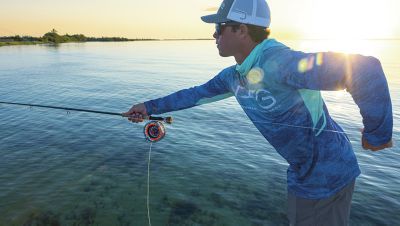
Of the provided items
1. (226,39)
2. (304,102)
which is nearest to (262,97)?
(304,102)

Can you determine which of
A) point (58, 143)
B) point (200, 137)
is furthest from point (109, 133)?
point (200, 137)

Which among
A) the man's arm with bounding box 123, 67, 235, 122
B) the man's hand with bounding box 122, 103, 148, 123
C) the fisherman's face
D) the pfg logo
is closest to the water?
the man's hand with bounding box 122, 103, 148, 123

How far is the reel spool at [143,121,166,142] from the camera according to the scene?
22.5ft

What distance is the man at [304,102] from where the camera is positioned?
254cm

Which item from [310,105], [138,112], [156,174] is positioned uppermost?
[310,105]

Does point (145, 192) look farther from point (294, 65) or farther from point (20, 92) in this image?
point (20, 92)

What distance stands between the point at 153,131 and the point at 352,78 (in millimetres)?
5024

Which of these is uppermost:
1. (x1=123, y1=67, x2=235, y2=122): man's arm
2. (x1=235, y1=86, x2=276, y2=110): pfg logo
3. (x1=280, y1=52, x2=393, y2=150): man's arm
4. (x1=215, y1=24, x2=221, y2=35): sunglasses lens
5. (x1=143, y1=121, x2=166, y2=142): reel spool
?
(x1=215, y1=24, x2=221, y2=35): sunglasses lens

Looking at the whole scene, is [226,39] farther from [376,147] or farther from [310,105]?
[376,147]

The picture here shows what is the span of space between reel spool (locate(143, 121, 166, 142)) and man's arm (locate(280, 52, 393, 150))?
4.45m

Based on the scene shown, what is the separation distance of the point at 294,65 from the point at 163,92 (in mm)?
30619

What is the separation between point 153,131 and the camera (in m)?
6.96

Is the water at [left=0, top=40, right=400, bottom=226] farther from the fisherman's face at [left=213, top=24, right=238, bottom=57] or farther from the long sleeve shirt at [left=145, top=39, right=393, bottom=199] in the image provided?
the fisherman's face at [left=213, top=24, right=238, bottom=57]

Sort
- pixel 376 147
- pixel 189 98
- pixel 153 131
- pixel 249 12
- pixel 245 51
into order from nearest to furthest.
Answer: pixel 376 147, pixel 249 12, pixel 245 51, pixel 189 98, pixel 153 131
